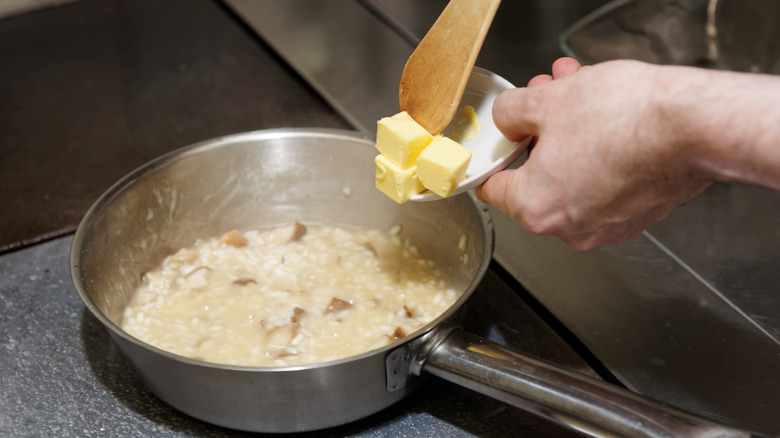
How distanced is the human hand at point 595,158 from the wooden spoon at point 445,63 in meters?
0.07

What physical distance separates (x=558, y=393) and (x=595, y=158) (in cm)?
27

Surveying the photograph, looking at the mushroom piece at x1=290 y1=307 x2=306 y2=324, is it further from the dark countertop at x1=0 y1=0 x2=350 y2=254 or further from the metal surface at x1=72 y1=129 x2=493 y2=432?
the dark countertop at x1=0 y1=0 x2=350 y2=254

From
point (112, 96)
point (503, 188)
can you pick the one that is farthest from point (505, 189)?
point (112, 96)

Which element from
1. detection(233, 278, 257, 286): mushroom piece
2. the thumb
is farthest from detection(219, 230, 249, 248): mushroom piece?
the thumb

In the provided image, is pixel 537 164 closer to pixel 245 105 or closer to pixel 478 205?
pixel 478 205

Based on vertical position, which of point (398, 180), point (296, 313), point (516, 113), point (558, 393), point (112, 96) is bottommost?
point (112, 96)

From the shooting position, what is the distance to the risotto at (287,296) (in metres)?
1.19

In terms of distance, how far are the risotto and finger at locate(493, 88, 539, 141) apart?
1.26ft

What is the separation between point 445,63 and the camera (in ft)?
3.31

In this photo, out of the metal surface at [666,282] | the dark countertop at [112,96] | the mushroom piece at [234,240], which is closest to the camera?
the metal surface at [666,282]

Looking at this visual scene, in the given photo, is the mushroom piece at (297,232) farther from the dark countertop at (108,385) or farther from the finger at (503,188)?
the finger at (503,188)

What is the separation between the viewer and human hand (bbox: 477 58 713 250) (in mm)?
833

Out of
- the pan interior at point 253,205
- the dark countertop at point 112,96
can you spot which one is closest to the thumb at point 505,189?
the pan interior at point 253,205

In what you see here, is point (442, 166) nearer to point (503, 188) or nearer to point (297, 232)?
point (503, 188)
